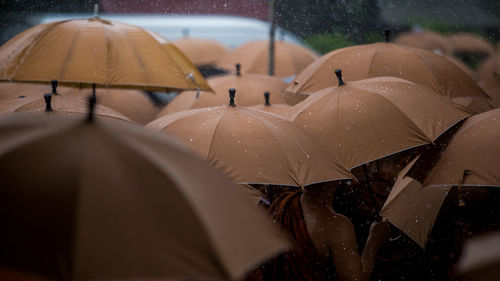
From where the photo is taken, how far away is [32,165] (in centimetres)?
204

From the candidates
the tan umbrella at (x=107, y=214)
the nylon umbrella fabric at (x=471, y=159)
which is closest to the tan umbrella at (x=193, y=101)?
the nylon umbrella fabric at (x=471, y=159)

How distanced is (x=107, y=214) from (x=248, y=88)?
210 inches

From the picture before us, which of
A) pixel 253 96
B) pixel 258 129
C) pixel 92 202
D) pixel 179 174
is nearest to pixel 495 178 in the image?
pixel 258 129

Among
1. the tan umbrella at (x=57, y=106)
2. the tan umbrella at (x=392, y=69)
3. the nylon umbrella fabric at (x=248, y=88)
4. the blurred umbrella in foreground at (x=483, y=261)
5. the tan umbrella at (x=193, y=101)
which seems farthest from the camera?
the nylon umbrella fabric at (x=248, y=88)

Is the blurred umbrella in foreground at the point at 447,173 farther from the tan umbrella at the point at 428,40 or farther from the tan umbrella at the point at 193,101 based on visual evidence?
the tan umbrella at the point at 428,40

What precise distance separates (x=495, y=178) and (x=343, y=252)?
1344mm

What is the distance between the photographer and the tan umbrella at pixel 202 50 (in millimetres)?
11367

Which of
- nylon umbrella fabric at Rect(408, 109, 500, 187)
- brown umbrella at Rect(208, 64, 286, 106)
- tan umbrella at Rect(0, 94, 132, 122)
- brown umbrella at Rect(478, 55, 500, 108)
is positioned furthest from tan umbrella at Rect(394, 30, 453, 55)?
tan umbrella at Rect(0, 94, 132, 122)

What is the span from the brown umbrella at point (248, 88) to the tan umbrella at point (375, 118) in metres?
2.10

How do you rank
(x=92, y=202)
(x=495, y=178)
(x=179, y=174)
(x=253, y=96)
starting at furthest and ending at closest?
1. (x=253, y=96)
2. (x=495, y=178)
3. (x=179, y=174)
4. (x=92, y=202)

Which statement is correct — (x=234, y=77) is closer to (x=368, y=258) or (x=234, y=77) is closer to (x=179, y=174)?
(x=368, y=258)

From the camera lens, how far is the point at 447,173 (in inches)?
156

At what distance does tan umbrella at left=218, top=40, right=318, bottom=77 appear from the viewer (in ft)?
33.1

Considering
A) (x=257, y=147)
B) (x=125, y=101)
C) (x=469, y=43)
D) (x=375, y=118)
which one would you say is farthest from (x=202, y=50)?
(x=257, y=147)
